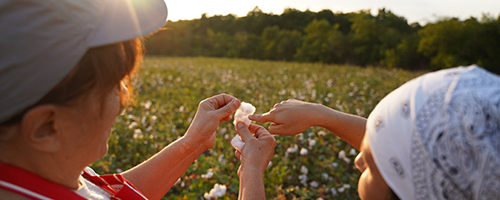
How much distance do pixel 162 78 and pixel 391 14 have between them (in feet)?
111

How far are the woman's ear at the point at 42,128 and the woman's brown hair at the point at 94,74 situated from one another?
16 mm

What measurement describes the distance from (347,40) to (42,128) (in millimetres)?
38412

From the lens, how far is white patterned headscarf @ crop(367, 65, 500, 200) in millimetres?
766

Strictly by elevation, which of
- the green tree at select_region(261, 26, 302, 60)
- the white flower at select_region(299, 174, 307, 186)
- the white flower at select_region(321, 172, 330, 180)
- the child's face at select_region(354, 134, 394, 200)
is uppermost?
the child's face at select_region(354, 134, 394, 200)

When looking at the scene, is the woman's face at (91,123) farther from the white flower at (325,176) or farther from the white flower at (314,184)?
the white flower at (325,176)

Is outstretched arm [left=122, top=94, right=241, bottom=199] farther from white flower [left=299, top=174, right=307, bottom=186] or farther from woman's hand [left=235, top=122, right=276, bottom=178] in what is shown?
white flower [left=299, top=174, right=307, bottom=186]

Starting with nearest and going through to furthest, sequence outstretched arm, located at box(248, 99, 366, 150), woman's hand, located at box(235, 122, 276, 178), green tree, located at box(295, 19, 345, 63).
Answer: woman's hand, located at box(235, 122, 276, 178)
outstretched arm, located at box(248, 99, 366, 150)
green tree, located at box(295, 19, 345, 63)

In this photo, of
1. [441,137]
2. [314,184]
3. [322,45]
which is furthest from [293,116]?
[322,45]

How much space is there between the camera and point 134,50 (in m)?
0.97

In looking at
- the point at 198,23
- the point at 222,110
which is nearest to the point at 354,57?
the point at 198,23

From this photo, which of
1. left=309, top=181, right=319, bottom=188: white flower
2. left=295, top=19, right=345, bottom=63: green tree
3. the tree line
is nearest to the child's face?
left=309, top=181, right=319, bottom=188: white flower

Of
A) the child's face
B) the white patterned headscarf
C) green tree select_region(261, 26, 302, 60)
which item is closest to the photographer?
the white patterned headscarf

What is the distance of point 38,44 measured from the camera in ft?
A: 2.56

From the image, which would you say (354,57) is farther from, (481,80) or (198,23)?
(481,80)
